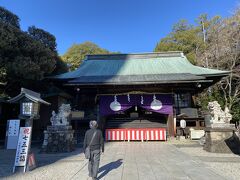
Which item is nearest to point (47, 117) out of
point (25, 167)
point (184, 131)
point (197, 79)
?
point (25, 167)

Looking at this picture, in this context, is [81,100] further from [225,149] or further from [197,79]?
[225,149]

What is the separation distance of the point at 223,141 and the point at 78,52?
95.0 feet

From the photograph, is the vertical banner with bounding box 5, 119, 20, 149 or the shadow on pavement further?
the vertical banner with bounding box 5, 119, 20, 149

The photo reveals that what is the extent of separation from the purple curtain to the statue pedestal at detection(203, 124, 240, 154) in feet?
11.9

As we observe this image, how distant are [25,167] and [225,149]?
7.53 meters

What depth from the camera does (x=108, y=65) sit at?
15.3m

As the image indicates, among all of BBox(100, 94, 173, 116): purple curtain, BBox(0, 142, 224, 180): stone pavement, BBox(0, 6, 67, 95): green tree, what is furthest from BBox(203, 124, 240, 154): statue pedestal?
BBox(0, 6, 67, 95): green tree

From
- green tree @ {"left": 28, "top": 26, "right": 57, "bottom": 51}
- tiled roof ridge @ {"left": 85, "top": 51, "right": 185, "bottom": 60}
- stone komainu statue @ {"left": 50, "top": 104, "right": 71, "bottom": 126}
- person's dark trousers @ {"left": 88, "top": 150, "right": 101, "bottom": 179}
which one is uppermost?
green tree @ {"left": 28, "top": 26, "right": 57, "bottom": 51}

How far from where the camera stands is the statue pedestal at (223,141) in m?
7.80

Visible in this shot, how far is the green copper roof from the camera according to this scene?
40.6 feet

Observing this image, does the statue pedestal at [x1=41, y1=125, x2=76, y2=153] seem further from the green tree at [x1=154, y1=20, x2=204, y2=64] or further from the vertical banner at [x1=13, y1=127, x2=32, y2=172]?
the green tree at [x1=154, y1=20, x2=204, y2=64]

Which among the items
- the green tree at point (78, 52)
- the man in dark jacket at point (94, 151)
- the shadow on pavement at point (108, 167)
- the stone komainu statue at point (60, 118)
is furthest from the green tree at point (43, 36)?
the man in dark jacket at point (94, 151)

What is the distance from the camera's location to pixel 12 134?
10180 millimetres

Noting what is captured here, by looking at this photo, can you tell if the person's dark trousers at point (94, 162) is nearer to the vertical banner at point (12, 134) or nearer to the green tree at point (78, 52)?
the vertical banner at point (12, 134)
